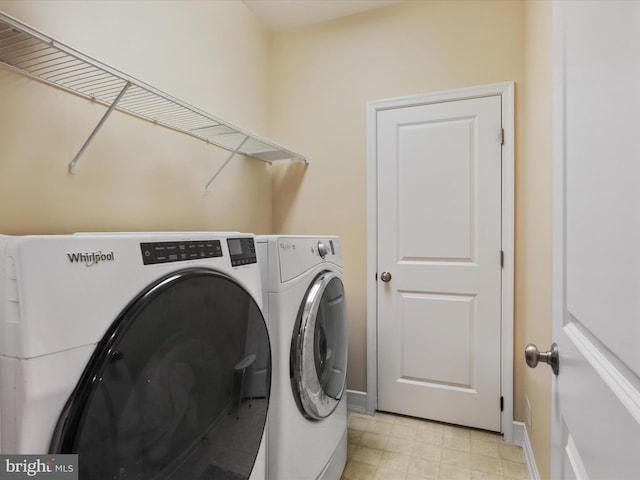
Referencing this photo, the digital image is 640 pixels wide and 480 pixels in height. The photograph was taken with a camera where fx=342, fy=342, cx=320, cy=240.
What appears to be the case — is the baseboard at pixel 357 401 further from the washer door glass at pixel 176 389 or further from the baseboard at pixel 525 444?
the washer door glass at pixel 176 389

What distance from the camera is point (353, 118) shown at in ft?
7.70

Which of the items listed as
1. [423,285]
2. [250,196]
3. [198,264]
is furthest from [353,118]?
[198,264]

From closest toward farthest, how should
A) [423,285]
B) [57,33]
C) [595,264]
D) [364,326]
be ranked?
[595,264] < [57,33] < [423,285] < [364,326]

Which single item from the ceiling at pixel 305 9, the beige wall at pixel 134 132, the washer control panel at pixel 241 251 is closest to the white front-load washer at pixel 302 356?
the washer control panel at pixel 241 251

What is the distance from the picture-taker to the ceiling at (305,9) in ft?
7.27

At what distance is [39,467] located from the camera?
0.54m

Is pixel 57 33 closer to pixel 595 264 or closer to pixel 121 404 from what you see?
pixel 121 404

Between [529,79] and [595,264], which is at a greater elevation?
[529,79]

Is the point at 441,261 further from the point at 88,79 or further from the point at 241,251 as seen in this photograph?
the point at 88,79

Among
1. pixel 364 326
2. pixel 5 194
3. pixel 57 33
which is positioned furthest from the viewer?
pixel 364 326

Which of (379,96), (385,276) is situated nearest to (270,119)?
(379,96)

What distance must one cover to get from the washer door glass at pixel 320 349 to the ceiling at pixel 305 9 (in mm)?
1833

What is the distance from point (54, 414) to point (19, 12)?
1221 millimetres

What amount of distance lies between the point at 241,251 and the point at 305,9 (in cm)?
203
